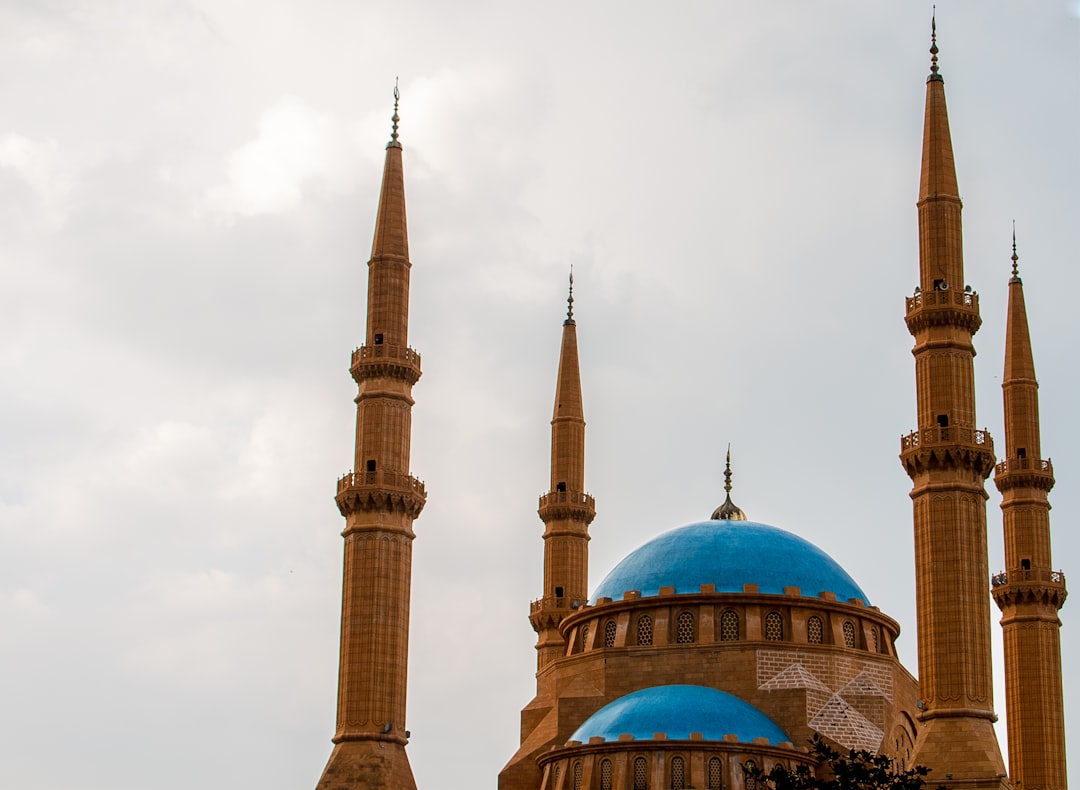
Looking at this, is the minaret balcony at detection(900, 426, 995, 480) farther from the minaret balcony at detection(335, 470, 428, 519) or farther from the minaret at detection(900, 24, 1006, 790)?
the minaret balcony at detection(335, 470, 428, 519)

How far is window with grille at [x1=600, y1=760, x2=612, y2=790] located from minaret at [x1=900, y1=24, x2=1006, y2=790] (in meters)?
6.29

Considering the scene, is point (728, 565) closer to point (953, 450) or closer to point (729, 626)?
point (729, 626)

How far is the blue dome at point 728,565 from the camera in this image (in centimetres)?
4200

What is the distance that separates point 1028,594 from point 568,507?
12.6 m

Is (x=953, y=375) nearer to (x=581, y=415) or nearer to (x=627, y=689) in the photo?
(x=627, y=689)

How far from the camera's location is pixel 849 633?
4191 centimetres

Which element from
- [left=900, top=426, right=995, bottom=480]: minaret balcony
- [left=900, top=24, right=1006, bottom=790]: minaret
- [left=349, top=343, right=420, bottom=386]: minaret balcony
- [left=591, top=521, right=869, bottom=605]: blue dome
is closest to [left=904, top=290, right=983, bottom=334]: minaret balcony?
[left=900, top=24, right=1006, bottom=790]: minaret

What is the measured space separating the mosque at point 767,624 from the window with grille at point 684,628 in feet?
0.14

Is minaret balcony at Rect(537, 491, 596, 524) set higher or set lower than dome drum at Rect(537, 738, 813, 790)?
higher

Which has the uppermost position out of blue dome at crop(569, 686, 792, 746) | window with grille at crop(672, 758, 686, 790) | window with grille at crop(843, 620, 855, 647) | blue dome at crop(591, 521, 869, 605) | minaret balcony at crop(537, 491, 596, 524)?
minaret balcony at crop(537, 491, 596, 524)

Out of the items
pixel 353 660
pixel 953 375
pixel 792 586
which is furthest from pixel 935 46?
pixel 353 660

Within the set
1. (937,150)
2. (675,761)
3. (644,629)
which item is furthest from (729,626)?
(937,150)

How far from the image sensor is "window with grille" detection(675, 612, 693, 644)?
1639 inches

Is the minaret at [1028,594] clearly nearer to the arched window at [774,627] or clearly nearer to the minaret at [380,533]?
the arched window at [774,627]
